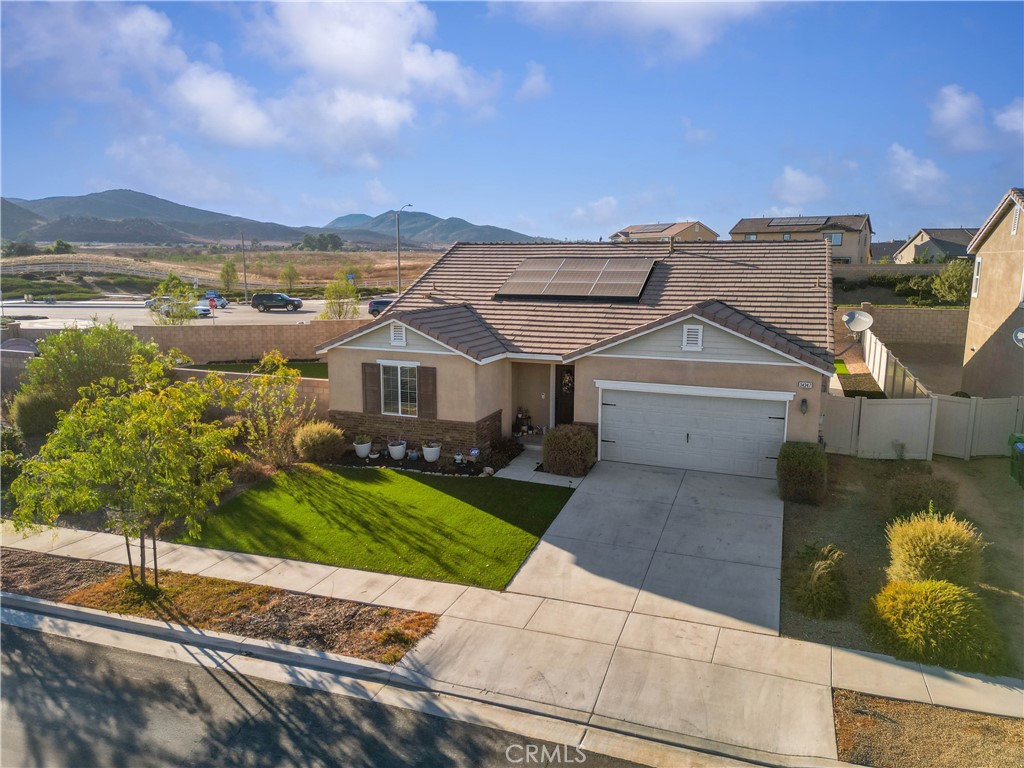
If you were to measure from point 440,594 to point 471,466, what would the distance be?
6020 millimetres

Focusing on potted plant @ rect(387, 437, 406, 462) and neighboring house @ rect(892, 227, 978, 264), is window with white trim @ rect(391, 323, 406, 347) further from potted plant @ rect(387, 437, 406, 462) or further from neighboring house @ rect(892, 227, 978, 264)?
neighboring house @ rect(892, 227, 978, 264)

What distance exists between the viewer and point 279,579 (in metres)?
12.2

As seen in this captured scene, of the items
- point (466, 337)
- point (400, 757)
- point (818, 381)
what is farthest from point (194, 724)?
point (818, 381)

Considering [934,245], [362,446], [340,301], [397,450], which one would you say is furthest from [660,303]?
[934,245]

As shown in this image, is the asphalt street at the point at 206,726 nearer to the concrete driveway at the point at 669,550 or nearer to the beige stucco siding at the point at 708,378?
the concrete driveway at the point at 669,550

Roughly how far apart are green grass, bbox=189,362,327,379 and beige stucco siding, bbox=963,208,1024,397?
22311 mm

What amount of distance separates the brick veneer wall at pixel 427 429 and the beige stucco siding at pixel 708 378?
2328mm

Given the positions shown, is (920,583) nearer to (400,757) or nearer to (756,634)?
(756,634)

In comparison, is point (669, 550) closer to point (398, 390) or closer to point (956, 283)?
point (398, 390)

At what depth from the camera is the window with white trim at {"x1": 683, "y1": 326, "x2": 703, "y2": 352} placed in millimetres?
16328

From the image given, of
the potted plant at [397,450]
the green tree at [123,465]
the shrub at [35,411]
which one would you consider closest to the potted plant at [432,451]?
the potted plant at [397,450]

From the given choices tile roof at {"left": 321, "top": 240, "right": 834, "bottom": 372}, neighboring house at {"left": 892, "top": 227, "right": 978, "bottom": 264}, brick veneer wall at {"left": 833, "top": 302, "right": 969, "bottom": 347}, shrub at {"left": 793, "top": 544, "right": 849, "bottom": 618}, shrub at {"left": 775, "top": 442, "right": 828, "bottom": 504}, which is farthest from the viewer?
neighboring house at {"left": 892, "top": 227, "right": 978, "bottom": 264}

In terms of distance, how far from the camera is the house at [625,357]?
52.9 feet

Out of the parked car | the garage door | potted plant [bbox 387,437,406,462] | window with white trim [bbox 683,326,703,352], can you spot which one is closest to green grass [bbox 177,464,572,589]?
potted plant [bbox 387,437,406,462]
